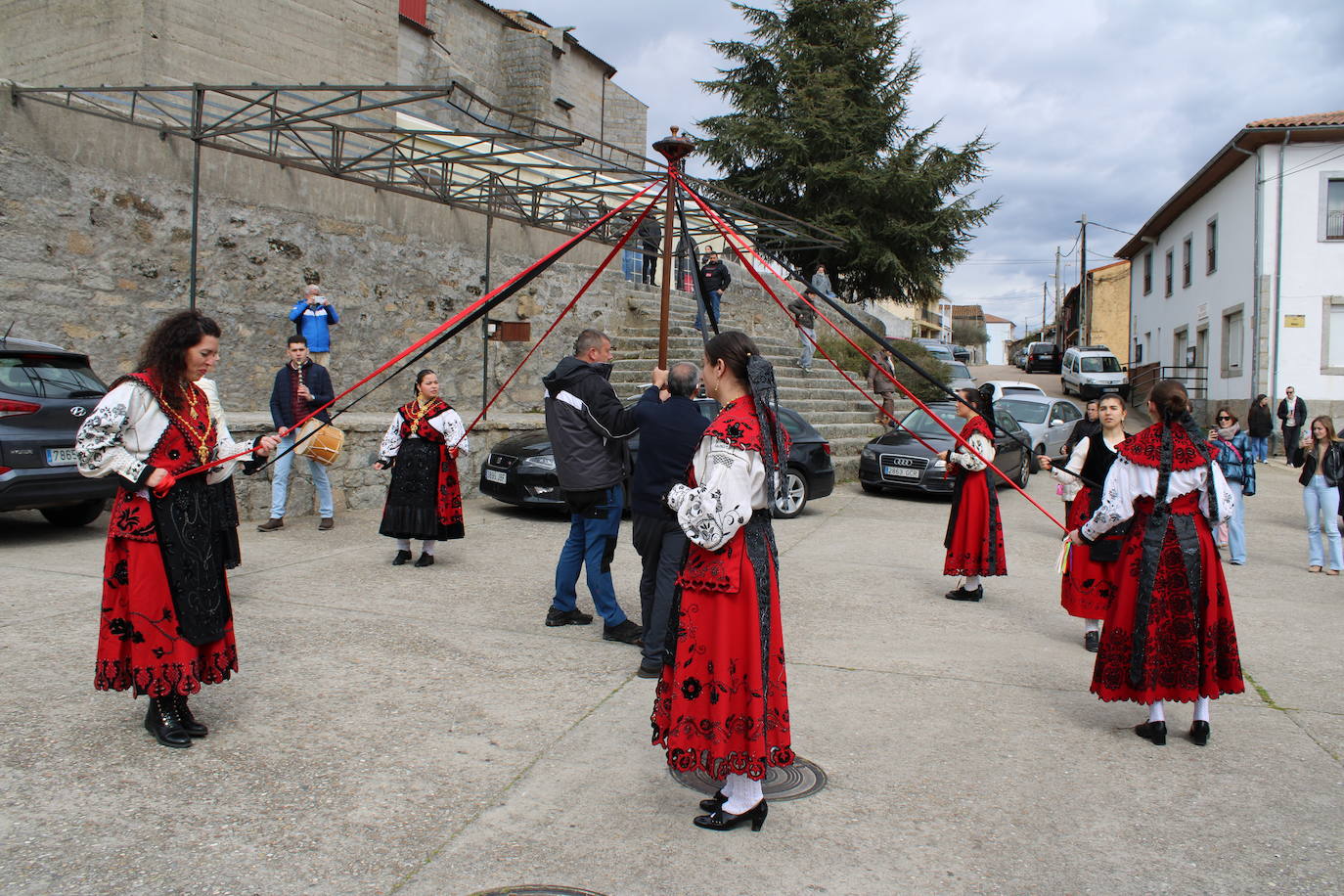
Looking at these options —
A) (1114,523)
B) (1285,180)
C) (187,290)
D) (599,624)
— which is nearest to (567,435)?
(599,624)

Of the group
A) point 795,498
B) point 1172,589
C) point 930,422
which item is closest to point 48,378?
point 795,498

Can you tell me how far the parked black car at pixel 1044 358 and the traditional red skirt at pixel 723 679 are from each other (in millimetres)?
44204

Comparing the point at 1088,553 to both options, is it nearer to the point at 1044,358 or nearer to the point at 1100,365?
the point at 1100,365

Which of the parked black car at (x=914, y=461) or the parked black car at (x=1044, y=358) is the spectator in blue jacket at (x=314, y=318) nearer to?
the parked black car at (x=914, y=461)

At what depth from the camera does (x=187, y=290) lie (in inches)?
436

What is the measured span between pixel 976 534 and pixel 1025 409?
11.2m

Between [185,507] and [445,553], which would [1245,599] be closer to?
[445,553]

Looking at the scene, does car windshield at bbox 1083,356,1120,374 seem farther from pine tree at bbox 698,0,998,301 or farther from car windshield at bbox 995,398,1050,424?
car windshield at bbox 995,398,1050,424

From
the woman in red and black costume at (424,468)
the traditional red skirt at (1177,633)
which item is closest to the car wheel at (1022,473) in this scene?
the woman in red and black costume at (424,468)

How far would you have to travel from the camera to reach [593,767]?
379cm

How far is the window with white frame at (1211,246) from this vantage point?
27.2 m

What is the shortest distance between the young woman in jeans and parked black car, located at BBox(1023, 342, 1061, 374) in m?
36.7

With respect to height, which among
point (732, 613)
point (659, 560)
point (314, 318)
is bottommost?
point (659, 560)

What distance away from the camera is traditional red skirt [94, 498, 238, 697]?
3.78 meters
